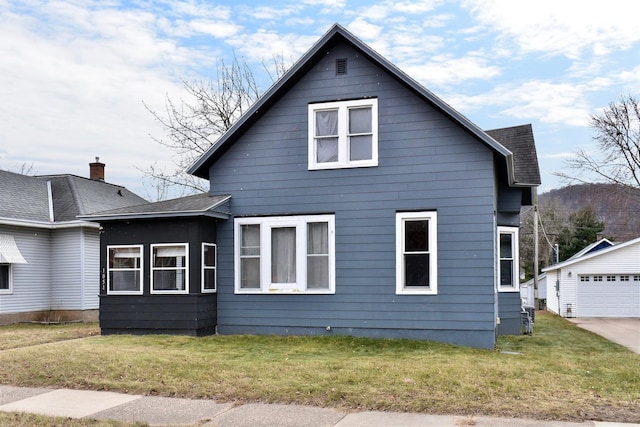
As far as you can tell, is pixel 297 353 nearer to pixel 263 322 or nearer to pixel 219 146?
pixel 263 322

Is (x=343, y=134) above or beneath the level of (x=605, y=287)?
above

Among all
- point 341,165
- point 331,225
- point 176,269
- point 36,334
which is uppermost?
point 341,165

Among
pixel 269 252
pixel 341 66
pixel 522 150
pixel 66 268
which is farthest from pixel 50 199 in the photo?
pixel 522 150

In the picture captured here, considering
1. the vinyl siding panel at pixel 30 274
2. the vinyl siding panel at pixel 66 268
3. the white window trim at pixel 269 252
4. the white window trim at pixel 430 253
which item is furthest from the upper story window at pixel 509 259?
the vinyl siding panel at pixel 30 274

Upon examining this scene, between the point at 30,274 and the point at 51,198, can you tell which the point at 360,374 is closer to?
the point at 30,274

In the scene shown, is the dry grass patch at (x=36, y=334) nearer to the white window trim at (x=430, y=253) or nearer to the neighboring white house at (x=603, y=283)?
the white window trim at (x=430, y=253)

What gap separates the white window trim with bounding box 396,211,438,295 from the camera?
44.4 ft

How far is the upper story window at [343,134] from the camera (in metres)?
14.2

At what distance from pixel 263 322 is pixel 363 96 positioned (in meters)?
5.66

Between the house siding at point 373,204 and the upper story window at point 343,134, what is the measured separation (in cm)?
17

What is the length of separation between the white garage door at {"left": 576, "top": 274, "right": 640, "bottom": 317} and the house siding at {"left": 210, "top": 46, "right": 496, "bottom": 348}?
17.2 metres

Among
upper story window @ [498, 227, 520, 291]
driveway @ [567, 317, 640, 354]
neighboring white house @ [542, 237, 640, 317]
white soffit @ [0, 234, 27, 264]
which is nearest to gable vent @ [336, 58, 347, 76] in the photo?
upper story window @ [498, 227, 520, 291]

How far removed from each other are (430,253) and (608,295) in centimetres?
1827

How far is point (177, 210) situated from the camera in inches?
573
